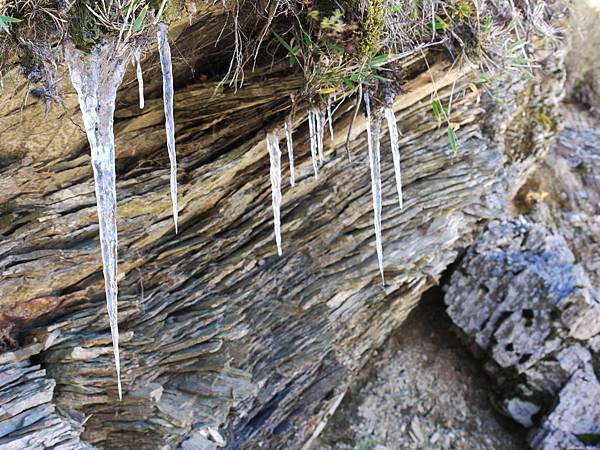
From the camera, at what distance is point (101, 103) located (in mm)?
3219

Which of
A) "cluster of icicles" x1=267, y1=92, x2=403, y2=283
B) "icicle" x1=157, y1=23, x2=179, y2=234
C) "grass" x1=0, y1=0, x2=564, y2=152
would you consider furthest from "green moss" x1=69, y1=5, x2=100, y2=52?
"cluster of icicles" x1=267, y1=92, x2=403, y2=283

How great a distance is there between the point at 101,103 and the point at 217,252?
246 cm

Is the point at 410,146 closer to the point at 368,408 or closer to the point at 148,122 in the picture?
the point at 148,122

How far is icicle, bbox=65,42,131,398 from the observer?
309 centimetres

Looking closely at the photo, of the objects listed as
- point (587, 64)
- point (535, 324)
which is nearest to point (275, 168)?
point (535, 324)

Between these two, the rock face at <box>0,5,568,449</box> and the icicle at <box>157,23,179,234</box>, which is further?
the rock face at <box>0,5,568,449</box>

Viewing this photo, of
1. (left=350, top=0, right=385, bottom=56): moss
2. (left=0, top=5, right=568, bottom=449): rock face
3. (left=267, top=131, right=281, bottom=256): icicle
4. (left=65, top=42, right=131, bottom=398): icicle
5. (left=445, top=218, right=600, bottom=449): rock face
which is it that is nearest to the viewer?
(left=65, top=42, right=131, bottom=398): icicle

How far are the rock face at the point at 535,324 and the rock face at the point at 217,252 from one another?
0.57 metres

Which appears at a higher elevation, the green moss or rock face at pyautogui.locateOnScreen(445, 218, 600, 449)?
the green moss

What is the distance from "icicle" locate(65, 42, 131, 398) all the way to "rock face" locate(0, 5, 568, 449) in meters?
0.63

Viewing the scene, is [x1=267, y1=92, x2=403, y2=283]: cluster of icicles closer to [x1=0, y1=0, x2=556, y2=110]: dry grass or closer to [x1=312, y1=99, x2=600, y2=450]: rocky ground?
[x1=0, y1=0, x2=556, y2=110]: dry grass

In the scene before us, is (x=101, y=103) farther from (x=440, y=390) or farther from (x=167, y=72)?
(x=440, y=390)

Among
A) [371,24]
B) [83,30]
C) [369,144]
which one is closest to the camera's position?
[83,30]

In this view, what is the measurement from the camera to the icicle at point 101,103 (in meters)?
3.09
